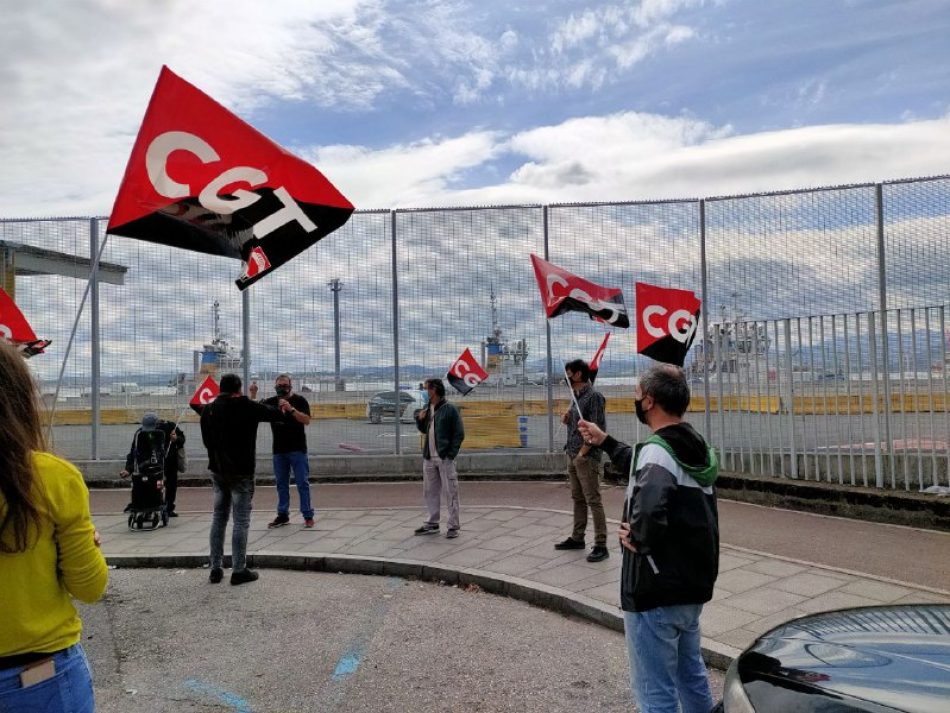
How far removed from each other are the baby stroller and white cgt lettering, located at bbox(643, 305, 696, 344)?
658cm

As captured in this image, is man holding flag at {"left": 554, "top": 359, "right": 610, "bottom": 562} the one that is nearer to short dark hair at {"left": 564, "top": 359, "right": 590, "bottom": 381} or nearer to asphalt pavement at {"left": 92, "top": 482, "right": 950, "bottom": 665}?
short dark hair at {"left": 564, "top": 359, "right": 590, "bottom": 381}

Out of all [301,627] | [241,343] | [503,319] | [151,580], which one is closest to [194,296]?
[241,343]

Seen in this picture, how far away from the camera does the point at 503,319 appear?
39.3 ft

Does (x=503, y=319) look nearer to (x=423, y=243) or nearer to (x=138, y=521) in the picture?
(x=423, y=243)

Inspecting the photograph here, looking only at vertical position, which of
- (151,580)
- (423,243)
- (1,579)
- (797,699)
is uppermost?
(423,243)

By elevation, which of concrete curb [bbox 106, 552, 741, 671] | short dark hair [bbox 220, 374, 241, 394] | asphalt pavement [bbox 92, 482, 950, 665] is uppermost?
short dark hair [bbox 220, 374, 241, 394]

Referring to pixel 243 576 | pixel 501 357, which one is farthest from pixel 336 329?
pixel 243 576

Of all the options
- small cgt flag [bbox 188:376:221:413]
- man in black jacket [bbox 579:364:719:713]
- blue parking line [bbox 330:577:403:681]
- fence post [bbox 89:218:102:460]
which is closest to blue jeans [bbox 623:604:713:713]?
man in black jacket [bbox 579:364:719:713]

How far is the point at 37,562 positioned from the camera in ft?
6.97

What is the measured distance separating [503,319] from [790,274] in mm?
4507

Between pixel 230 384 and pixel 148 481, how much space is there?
3.09 metres

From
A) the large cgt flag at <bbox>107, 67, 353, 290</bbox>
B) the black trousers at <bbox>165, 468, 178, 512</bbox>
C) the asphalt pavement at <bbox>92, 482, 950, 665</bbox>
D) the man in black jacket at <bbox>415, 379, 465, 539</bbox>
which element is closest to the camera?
the large cgt flag at <bbox>107, 67, 353, 290</bbox>

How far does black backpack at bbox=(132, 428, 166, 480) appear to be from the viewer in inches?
Answer: 351

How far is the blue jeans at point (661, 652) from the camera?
2912 mm
